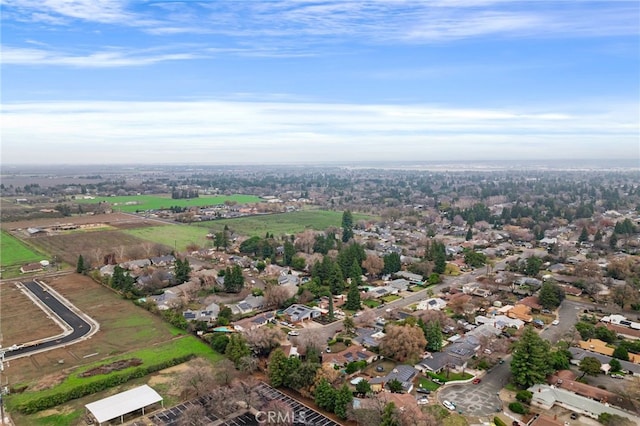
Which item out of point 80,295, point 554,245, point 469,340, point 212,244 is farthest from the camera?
point 212,244

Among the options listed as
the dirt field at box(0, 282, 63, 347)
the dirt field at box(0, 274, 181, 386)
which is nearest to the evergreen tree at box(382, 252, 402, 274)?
the dirt field at box(0, 274, 181, 386)

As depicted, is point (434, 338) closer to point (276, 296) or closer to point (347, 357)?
point (347, 357)

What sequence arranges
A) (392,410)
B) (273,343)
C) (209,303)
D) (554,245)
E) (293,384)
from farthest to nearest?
(554,245)
(209,303)
(273,343)
(293,384)
(392,410)

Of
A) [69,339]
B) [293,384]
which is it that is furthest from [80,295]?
[293,384]

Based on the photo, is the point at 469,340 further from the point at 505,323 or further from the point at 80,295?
the point at 80,295

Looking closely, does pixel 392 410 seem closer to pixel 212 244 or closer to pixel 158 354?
pixel 158 354

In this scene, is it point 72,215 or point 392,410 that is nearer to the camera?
point 392,410
